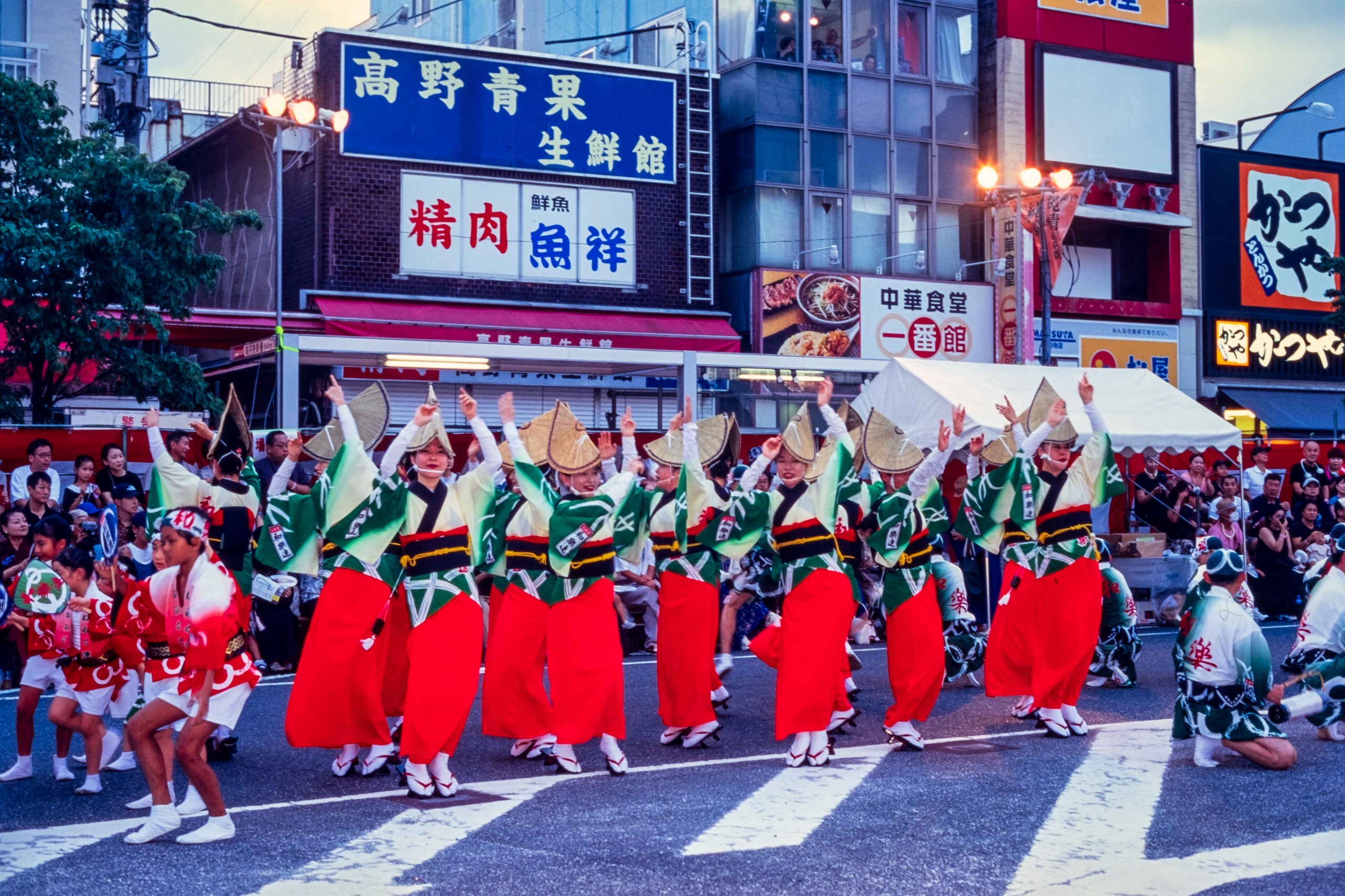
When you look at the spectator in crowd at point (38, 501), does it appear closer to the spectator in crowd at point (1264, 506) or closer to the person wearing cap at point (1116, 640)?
the person wearing cap at point (1116, 640)

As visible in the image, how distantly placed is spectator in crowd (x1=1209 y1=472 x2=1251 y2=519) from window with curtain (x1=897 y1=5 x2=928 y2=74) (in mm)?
11682

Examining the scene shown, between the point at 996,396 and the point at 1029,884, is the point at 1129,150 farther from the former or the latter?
the point at 1029,884

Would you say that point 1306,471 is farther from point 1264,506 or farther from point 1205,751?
point 1205,751

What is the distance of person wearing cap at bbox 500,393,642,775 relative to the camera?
25.4 feet

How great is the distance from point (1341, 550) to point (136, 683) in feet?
22.3

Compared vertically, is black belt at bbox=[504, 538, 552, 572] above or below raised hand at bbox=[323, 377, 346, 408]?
below

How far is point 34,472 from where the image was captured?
39.2 ft

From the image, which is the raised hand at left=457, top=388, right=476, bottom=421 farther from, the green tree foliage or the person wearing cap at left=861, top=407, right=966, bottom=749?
the green tree foliage

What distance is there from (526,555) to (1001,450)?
3.85 meters

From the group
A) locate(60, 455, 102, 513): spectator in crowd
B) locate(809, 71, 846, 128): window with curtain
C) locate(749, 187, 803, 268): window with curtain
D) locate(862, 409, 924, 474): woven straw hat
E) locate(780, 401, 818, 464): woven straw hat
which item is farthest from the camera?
locate(809, 71, 846, 128): window with curtain

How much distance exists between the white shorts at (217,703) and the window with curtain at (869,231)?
19.5m

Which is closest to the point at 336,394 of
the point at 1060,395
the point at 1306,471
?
the point at 1060,395

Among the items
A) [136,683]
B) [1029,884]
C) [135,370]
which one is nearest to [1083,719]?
[1029,884]

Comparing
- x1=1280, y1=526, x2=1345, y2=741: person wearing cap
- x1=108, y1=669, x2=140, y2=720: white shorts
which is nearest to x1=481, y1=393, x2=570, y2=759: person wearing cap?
x1=108, y1=669, x2=140, y2=720: white shorts
